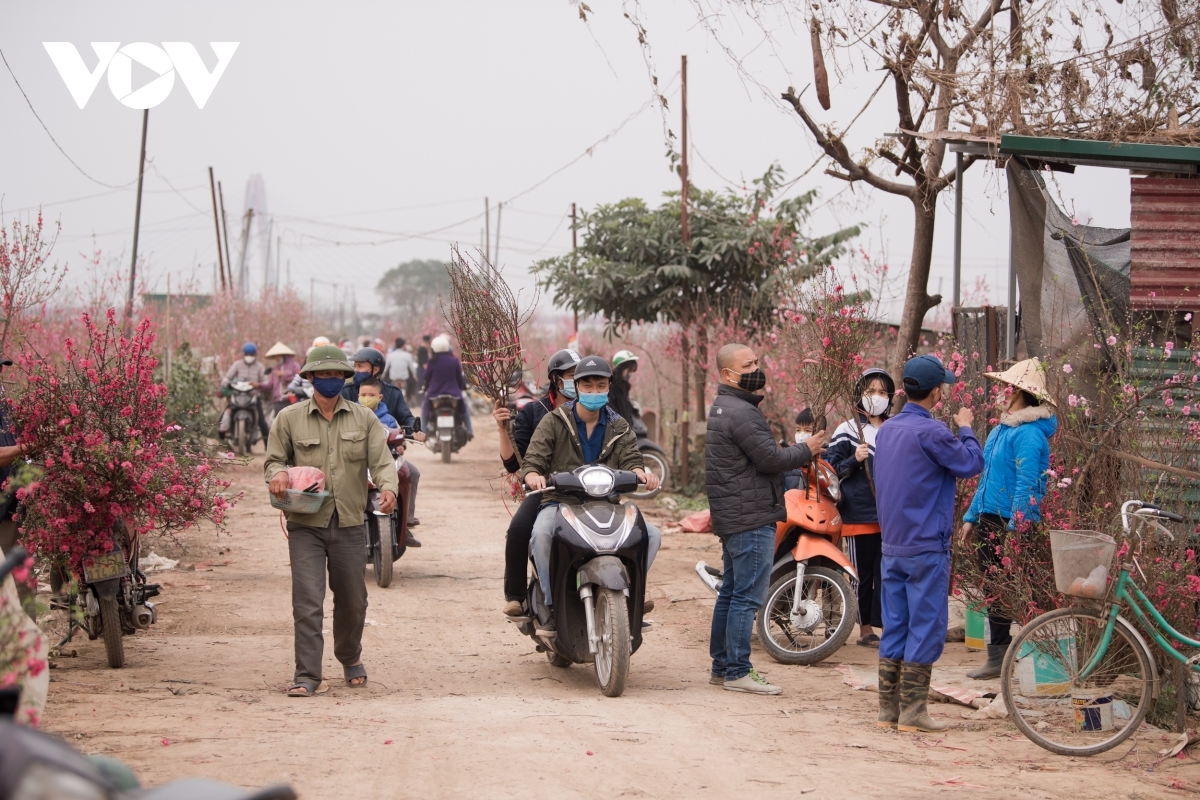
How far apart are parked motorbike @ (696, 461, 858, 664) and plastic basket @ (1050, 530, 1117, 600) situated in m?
2.09

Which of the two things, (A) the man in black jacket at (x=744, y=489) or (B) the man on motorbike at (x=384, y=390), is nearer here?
(A) the man in black jacket at (x=744, y=489)

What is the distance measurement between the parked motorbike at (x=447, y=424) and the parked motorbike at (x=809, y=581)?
1185 cm

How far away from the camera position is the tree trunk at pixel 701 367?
1714cm

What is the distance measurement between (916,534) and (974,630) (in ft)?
8.69

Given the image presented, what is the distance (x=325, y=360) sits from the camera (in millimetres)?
6734

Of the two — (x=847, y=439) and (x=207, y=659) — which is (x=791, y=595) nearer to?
(x=847, y=439)

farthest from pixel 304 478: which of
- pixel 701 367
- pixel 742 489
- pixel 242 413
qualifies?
pixel 242 413

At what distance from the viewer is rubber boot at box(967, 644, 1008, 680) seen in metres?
7.19

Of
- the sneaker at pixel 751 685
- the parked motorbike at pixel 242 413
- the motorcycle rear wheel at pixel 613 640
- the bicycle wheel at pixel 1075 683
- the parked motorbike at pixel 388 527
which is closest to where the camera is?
the bicycle wheel at pixel 1075 683

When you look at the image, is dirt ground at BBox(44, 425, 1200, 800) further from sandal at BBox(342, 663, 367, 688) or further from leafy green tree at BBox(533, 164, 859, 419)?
leafy green tree at BBox(533, 164, 859, 419)

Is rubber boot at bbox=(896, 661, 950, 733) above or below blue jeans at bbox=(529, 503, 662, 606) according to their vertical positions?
below

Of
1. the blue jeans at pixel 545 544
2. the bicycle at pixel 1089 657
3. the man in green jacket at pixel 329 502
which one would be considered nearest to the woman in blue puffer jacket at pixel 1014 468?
the bicycle at pixel 1089 657

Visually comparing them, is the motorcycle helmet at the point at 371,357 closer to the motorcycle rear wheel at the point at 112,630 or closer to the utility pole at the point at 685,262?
the motorcycle rear wheel at the point at 112,630

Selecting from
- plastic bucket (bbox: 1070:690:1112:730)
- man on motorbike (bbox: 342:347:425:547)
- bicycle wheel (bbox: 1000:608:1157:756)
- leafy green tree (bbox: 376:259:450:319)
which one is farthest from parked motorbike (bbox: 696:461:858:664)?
leafy green tree (bbox: 376:259:450:319)
